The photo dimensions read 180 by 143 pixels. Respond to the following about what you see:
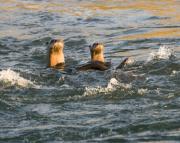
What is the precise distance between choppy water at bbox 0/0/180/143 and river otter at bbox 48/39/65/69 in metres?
0.19

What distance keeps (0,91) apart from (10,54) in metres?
4.31

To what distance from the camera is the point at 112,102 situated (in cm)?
1065

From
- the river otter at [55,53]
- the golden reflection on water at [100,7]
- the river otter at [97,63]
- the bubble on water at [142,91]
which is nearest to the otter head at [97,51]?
the river otter at [97,63]

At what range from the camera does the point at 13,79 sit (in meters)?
12.1

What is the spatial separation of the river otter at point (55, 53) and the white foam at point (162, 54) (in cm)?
170

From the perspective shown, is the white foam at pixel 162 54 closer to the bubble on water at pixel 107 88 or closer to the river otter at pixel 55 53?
the river otter at pixel 55 53

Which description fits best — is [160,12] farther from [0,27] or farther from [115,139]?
[115,139]

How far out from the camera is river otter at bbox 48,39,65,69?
13367mm

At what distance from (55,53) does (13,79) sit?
1545mm

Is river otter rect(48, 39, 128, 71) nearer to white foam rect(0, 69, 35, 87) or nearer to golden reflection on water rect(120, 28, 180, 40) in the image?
white foam rect(0, 69, 35, 87)

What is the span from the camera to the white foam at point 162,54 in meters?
14.1

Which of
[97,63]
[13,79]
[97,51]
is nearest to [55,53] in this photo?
[97,51]

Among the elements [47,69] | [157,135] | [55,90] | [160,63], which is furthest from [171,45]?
[157,135]

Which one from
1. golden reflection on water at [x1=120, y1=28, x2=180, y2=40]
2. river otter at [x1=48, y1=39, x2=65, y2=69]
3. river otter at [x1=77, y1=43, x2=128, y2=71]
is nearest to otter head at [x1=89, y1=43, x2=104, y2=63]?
river otter at [x1=77, y1=43, x2=128, y2=71]
